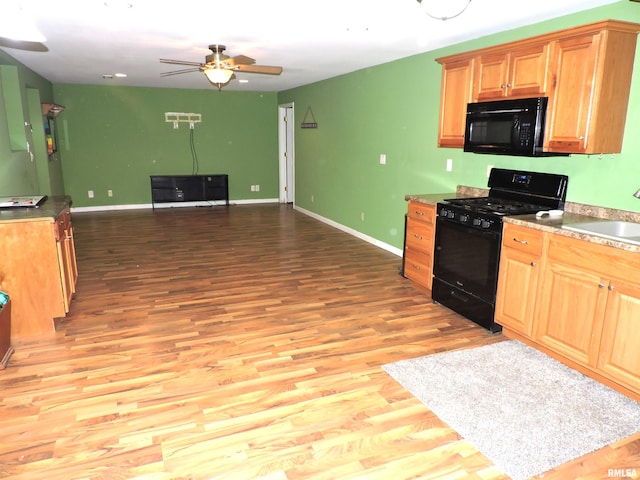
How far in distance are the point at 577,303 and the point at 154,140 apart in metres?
8.03

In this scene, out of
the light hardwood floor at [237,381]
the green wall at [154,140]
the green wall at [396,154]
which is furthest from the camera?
the green wall at [154,140]

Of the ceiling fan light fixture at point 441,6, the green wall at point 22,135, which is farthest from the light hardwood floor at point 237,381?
the ceiling fan light fixture at point 441,6

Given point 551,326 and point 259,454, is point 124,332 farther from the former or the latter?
point 551,326

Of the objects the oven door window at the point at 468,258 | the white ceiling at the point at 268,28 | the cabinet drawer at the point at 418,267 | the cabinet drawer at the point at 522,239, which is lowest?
the cabinet drawer at the point at 418,267

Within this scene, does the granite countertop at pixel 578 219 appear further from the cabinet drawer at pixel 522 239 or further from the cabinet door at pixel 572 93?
the cabinet door at pixel 572 93

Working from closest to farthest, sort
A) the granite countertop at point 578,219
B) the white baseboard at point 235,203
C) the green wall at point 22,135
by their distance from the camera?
the granite countertop at point 578,219 → the green wall at point 22,135 → the white baseboard at point 235,203

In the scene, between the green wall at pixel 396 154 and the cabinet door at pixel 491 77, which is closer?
the green wall at pixel 396 154

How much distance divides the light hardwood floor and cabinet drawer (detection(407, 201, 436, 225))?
0.69 meters

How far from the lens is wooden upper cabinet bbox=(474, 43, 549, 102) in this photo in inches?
123

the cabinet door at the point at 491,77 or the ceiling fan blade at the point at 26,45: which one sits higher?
the ceiling fan blade at the point at 26,45

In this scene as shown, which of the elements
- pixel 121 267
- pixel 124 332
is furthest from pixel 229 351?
pixel 121 267

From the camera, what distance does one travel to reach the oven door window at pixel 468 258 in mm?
3309

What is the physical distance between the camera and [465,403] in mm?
2494

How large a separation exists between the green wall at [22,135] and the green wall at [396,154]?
13.1 feet
